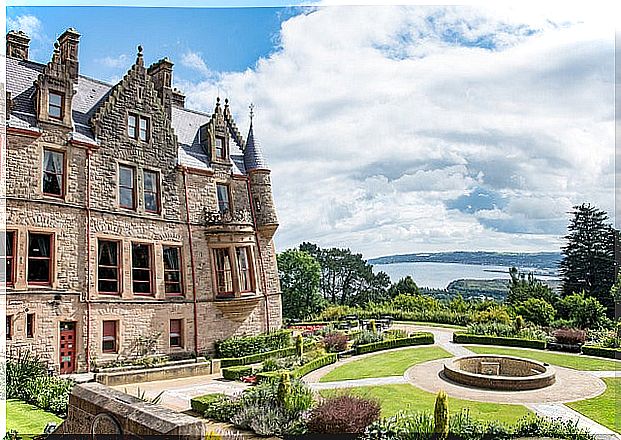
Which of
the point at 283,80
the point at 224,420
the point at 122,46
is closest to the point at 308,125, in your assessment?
the point at 283,80

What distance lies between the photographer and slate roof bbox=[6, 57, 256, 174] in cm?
1171

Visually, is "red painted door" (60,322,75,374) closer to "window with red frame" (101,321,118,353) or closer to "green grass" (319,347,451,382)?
"window with red frame" (101,321,118,353)

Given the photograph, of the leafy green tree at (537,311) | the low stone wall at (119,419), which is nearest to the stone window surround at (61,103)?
the low stone wall at (119,419)

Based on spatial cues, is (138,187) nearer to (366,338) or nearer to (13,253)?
(13,253)

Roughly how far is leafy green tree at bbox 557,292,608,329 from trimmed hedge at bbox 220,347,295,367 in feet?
36.0

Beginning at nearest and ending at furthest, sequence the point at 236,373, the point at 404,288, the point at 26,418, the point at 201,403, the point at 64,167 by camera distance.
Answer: the point at 26,418, the point at 201,403, the point at 64,167, the point at 236,373, the point at 404,288

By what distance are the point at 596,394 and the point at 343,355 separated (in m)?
6.86

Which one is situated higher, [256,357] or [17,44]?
[17,44]

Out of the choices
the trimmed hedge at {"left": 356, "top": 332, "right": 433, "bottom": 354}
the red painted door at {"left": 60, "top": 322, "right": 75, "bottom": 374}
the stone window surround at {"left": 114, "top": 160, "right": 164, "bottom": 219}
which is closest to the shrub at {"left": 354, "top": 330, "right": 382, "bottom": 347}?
the trimmed hedge at {"left": 356, "top": 332, "right": 433, "bottom": 354}

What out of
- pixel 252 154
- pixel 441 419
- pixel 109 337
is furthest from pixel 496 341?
pixel 109 337

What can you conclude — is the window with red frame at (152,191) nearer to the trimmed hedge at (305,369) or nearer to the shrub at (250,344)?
the shrub at (250,344)

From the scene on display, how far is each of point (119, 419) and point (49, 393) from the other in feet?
16.6

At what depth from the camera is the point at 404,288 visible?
85.3ft

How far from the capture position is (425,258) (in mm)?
17922
